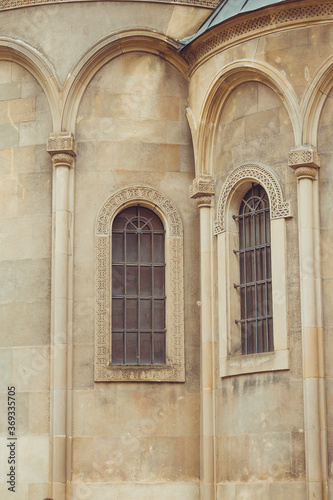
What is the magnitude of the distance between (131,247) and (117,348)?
2202 millimetres

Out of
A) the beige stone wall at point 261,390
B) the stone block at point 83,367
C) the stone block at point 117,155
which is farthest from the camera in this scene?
the stone block at point 117,155

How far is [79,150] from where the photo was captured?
1065 inches

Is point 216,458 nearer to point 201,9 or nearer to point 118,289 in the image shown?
point 118,289

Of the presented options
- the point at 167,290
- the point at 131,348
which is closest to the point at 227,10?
the point at 167,290

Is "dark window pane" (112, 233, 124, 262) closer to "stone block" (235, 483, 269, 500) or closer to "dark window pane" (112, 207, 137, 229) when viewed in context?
"dark window pane" (112, 207, 137, 229)

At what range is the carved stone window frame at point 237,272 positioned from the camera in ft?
79.8

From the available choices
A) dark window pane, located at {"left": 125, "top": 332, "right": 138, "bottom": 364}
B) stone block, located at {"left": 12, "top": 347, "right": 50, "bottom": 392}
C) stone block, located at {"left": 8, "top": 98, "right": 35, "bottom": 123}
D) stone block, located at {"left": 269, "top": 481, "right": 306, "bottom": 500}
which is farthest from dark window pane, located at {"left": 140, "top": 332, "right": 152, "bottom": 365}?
stone block, located at {"left": 8, "top": 98, "right": 35, "bottom": 123}

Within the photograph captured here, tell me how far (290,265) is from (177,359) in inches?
134

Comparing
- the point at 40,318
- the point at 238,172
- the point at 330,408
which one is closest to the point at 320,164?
the point at 238,172

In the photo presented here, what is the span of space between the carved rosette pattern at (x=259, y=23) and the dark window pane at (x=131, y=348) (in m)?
5.99

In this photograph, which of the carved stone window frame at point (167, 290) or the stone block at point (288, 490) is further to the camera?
the carved stone window frame at point (167, 290)

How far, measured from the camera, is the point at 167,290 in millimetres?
26609

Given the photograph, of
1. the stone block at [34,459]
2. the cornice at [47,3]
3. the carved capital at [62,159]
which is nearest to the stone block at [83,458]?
the stone block at [34,459]

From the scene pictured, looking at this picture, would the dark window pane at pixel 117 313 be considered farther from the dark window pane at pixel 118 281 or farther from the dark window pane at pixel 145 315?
the dark window pane at pixel 145 315
